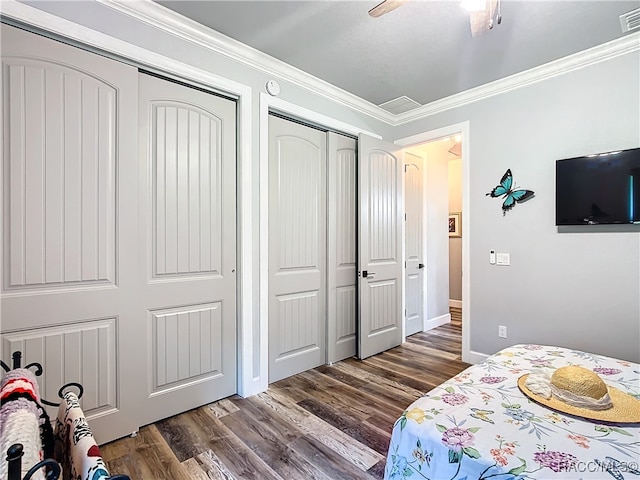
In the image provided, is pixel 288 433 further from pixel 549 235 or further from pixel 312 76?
pixel 312 76

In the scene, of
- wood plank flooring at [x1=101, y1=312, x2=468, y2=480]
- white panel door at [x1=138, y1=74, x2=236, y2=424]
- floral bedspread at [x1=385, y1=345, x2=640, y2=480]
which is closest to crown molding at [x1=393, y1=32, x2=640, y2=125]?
white panel door at [x1=138, y1=74, x2=236, y2=424]

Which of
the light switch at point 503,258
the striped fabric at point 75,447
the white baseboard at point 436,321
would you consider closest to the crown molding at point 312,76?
the light switch at point 503,258

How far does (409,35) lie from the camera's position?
233cm

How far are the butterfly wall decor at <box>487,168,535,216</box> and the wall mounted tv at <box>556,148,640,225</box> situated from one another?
10.6 inches

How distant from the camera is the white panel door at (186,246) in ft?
7.00

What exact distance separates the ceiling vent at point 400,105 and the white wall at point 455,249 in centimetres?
295

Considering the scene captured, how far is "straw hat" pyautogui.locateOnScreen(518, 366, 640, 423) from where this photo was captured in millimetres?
1116

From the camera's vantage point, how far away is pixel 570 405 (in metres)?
1.17

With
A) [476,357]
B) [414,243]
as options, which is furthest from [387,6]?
[414,243]

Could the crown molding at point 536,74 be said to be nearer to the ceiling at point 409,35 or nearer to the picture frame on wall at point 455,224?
the ceiling at point 409,35

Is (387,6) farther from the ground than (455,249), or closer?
farther from the ground

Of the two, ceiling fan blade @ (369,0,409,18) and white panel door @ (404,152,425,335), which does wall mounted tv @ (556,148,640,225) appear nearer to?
white panel door @ (404,152,425,335)

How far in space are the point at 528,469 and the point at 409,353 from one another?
9.27 ft

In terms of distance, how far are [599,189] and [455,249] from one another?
12.1ft
